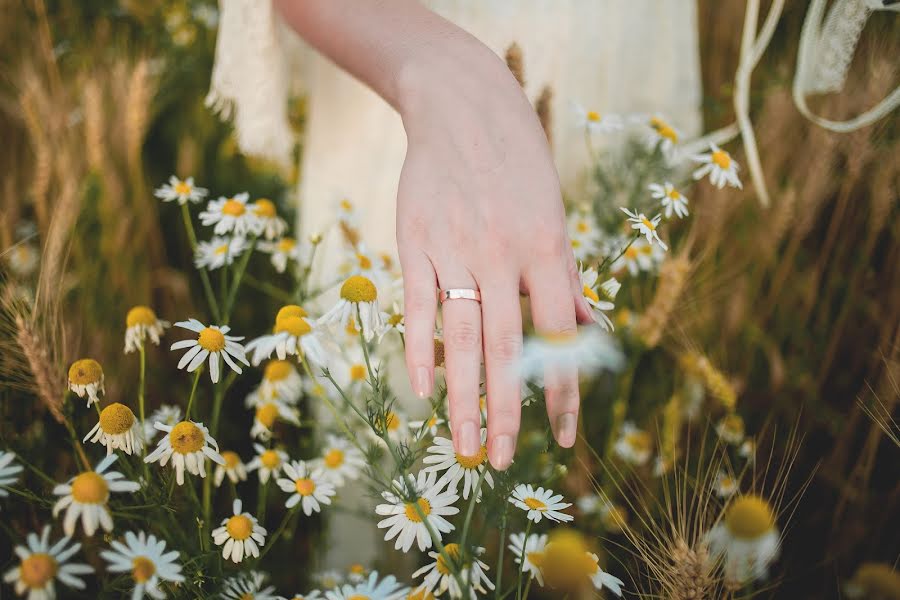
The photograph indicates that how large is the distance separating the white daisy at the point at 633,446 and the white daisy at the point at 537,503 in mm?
461

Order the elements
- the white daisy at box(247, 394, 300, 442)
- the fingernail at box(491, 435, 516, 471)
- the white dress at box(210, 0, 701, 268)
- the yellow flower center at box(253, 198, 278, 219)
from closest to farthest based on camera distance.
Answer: the fingernail at box(491, 435, 516, 471) < the white daisy at box(247, 394, 300, 442) < the yellow flower center at box(253, 198, 278, 219) < the white dress at box(210, 0, 701, 268)

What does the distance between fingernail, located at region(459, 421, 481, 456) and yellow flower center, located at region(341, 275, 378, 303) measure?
0.58ft

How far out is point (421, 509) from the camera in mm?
544

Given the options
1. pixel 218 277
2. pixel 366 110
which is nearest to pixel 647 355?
pixel 366 110

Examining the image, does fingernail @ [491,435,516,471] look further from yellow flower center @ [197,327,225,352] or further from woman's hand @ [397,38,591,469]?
yellow flower center @ [197,327,225,352]

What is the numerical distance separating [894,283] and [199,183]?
1.58 metres

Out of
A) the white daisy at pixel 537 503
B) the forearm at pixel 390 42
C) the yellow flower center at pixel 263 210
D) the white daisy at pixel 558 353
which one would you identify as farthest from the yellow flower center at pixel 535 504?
the yellow flower center at pixel 263 210

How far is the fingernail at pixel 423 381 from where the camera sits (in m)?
0.57

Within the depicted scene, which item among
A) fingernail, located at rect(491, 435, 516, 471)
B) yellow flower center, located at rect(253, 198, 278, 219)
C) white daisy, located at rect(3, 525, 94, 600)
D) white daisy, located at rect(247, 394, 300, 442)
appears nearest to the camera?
white daisy, located at rect(3, 525, 94, 600)

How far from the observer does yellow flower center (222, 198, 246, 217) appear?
2.78 ft

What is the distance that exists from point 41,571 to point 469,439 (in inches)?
13.4

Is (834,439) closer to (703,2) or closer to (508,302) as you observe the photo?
(508,302)

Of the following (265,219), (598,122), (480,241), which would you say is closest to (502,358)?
(480,241)

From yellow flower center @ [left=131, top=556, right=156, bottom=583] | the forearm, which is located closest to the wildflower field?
yellow flower center @ [left=131, top=556, right=156, bottom=583]
